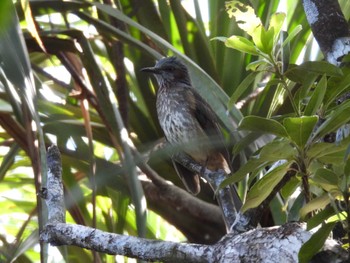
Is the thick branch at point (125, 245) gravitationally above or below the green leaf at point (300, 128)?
→ below

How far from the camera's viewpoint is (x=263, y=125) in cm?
156

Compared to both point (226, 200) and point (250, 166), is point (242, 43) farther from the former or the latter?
point (226, 200)

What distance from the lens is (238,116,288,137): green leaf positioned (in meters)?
1.53

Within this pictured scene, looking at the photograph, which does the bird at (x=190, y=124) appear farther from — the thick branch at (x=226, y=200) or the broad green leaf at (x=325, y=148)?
the broad green leaf at (x=325, y=148)

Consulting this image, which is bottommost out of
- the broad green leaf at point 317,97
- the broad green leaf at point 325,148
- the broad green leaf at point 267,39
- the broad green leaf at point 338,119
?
the broad green leaf at point 325,148

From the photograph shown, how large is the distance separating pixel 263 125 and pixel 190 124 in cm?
248

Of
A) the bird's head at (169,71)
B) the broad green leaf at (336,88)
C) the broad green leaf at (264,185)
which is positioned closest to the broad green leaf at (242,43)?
the broad green leaf at (336,88)

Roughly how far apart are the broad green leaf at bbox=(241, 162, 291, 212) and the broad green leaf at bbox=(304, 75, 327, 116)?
0.43 ft

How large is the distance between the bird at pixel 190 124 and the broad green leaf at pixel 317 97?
6.84ft

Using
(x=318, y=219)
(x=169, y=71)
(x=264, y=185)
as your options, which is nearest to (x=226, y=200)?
(x=264, y=185)

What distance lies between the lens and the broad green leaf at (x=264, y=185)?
1.59 m

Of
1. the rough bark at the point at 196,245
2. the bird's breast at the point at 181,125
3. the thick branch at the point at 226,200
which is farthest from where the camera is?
the bird's breast at the point at 181,125

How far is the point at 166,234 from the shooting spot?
4027mm

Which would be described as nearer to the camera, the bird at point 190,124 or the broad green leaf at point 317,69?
the broad green leaf at point 317,69
